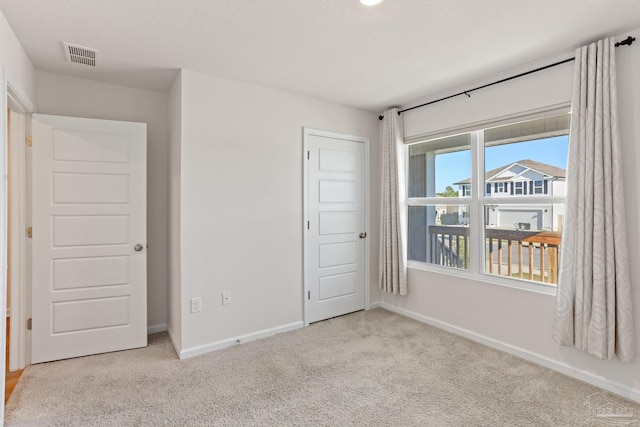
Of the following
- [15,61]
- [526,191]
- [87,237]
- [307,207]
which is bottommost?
[87,237]

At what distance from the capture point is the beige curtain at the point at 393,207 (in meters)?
3.61

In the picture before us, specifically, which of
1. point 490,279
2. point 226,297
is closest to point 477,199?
point 490,279

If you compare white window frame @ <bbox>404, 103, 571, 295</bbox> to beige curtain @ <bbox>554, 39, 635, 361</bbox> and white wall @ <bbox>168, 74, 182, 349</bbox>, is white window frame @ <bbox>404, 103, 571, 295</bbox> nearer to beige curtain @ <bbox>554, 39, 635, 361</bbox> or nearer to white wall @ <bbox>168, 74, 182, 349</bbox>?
beige curtain @ <bbox>554, 39, 635, 361</bbox>

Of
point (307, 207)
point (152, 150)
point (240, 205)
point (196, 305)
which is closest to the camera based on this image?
point (196, 305)

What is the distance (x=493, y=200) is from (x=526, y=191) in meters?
0.28

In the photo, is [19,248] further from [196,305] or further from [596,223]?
[596,223]

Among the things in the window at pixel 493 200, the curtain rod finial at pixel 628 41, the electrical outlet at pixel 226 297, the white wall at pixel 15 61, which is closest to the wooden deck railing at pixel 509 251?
the window at pixel 493 200

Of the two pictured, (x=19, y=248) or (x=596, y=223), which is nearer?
(x=596, y=223)

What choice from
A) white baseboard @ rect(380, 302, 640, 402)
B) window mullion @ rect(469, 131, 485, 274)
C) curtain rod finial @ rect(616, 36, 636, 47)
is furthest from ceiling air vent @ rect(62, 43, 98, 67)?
white baseboard @ rect(380, 302, 640, 402)

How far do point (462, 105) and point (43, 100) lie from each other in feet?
12.2

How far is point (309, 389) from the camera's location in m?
2.22

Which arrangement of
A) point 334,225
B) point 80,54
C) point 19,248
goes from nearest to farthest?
1. point 80,54
2. point 19,248
3. point 334,225

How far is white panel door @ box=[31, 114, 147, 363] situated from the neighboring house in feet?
10.5

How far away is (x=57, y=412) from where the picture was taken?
1966mm
